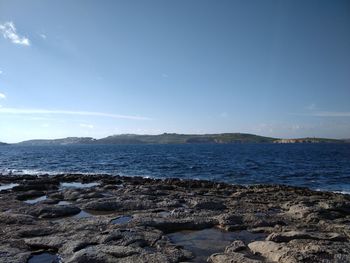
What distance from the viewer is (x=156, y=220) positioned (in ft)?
60.0

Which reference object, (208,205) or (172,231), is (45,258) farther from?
(208,205)

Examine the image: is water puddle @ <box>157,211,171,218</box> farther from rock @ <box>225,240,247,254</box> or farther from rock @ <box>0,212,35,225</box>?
rock @ <box>0,212,35,225</box>

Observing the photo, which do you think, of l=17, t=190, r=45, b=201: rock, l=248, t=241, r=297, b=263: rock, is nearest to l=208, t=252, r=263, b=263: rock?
l=248, t=241, r=297, b=263: rock

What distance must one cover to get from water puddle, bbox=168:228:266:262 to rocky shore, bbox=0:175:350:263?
40 mm

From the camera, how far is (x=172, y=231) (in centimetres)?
1742

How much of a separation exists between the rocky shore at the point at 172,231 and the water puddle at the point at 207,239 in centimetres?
4

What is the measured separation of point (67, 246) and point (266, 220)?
10785mm

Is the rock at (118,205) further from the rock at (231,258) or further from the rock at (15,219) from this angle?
the rock at (231,258)

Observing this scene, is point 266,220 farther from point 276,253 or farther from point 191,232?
point 276,253

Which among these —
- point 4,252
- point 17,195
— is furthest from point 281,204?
point 17,195

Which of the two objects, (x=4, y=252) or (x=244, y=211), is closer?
(x=4, y=252)

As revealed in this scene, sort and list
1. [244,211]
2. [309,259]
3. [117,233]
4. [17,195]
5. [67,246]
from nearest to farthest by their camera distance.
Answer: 1. [309,259]
2. [67,246]
3. [117,233]
4. [244,211]
5. [17,195]

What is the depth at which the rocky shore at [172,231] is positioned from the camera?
13000 mm

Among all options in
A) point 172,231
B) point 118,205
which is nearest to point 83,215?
point 118,205
